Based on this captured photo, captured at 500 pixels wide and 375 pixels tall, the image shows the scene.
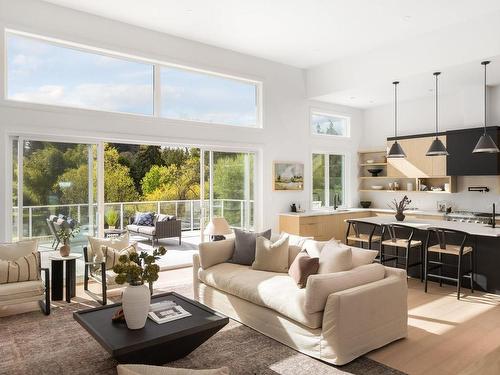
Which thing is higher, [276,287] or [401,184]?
[401,184]

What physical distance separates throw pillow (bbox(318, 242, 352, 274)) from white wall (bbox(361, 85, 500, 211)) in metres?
5.13

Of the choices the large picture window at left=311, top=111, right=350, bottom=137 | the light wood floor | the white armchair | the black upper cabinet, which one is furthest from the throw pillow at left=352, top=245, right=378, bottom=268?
the large picture window at left=311, top=111, right=350, bottom=137

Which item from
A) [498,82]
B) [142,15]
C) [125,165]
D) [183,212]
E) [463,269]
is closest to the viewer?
[463,269]

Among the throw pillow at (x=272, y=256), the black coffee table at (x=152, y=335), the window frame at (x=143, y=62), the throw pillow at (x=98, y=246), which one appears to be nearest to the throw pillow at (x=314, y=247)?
the throw pillow at (x=272, y=256)

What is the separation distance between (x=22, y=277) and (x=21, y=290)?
0.75 ft

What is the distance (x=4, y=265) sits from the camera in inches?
164

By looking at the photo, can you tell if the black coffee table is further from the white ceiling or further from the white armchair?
the white ceiling

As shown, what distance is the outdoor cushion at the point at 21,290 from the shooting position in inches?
156

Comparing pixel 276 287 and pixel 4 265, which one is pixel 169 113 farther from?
pixel 276 287

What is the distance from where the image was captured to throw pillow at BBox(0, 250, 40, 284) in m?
4.14

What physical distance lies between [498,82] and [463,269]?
3.85 metres

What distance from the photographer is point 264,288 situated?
3682 mm

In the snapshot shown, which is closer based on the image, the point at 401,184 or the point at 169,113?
the point at 169,113

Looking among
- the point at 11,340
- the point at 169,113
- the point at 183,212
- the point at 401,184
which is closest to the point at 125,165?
the point at 183,212
